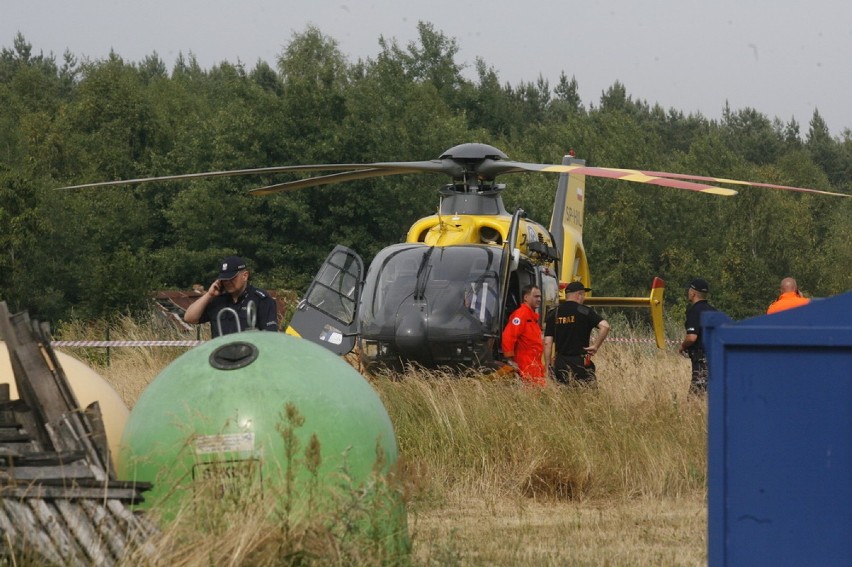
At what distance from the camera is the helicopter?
42.6 feet

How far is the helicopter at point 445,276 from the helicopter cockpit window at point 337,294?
0.04 feet

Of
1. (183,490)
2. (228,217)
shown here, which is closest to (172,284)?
(228,217)

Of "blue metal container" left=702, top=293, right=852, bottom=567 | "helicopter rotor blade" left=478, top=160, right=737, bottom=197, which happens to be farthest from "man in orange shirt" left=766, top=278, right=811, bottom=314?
"blue metal container" left=702, top=293, right=852, bottom=567

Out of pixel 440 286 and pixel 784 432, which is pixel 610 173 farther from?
pixel 784 432

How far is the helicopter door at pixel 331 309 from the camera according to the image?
1415 cm

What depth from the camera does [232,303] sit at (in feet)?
28.8

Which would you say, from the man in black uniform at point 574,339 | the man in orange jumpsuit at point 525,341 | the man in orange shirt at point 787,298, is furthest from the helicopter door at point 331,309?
the man in orange shirt at point 787,298

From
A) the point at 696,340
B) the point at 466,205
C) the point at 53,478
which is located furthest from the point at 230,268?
the point at 466,205

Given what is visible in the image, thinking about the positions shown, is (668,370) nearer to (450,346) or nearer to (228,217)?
(450,346)

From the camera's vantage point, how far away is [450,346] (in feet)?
42.5

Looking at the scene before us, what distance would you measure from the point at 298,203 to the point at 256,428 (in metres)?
44.7

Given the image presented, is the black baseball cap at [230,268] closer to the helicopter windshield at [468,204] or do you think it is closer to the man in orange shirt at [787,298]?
the man in orange shirt at [787,298]

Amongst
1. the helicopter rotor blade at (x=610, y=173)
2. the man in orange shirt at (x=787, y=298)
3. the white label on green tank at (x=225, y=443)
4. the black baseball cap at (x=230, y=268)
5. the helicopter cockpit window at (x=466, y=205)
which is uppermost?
the helicopter rotor blade at (x=610, y=173)

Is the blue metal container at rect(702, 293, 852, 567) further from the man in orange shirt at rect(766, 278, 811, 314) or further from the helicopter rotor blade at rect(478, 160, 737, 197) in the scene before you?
the man in orange shirt at rect(766, 278, 811, 314)
